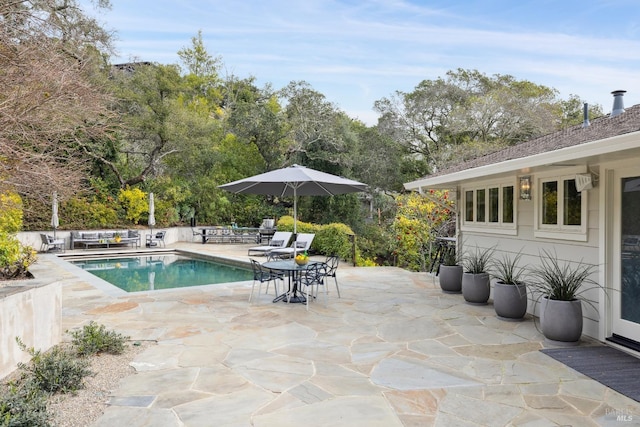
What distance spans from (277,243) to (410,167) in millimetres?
12386

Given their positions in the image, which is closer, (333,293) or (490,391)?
(490,391)

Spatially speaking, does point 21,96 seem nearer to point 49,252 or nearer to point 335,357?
point 335,357

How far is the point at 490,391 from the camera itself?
3396 mm

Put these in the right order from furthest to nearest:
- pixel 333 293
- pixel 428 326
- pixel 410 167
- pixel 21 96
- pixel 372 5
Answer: pixel 410 167 → pixel 372 5 → pixel 333 293 → pixel 428 326 → pixel 21 96

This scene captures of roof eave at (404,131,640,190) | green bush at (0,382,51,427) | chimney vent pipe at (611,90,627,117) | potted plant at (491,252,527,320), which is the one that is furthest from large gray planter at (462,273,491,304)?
green bush at (0,382,51,427)

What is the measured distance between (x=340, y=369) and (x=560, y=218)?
3630 mm

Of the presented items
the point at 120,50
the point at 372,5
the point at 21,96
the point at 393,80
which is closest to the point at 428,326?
the point at 21,96

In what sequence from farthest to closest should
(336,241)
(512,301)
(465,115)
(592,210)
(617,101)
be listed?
(465,115)
(336,241)
(617,101)
(512,301)
(592,210)

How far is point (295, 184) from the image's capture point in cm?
811

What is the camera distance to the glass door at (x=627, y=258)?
14.2 ft

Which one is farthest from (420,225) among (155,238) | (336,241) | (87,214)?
(87,214)

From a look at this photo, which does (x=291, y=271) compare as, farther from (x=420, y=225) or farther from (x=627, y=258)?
(x=420, y=225)

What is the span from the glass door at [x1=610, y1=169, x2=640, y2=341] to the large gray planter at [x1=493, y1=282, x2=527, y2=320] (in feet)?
3.69

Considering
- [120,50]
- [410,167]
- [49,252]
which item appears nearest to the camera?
[49,252]
